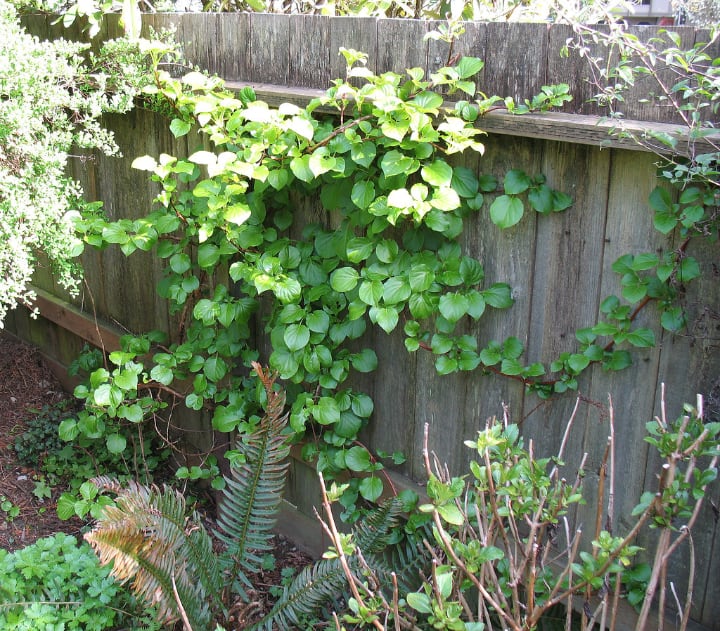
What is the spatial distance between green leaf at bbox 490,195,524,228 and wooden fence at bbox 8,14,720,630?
0.20ft

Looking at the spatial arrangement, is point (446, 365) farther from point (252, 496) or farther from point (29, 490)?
point (29, 490)

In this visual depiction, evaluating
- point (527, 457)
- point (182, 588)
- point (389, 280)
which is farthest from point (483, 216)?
point (182, 588)

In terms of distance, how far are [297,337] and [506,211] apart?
87cm

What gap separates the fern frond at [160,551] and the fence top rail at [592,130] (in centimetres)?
151

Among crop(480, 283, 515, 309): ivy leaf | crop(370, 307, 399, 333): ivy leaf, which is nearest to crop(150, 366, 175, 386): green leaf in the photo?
crop(370, 307, 399, 333): ivy leaf

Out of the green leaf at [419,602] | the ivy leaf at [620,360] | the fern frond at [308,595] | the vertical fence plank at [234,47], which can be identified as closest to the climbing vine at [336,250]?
the ivy leaf at [620,360]

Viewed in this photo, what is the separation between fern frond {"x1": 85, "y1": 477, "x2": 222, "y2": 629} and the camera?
2303mm

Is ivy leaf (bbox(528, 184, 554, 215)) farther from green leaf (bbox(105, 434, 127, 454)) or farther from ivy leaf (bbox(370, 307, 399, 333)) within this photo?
green leaf (bbox(105, 434, 127, 454))

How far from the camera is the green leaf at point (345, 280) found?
2.62m

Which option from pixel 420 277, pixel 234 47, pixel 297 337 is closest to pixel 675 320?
pixel 420 277

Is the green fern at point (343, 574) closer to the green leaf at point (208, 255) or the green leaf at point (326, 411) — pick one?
the green leaf at point (326, 411)

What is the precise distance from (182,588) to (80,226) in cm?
139

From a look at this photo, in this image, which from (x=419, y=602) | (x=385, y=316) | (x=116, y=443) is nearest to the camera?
(x=419, y=602)

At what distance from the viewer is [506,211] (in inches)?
89.9
